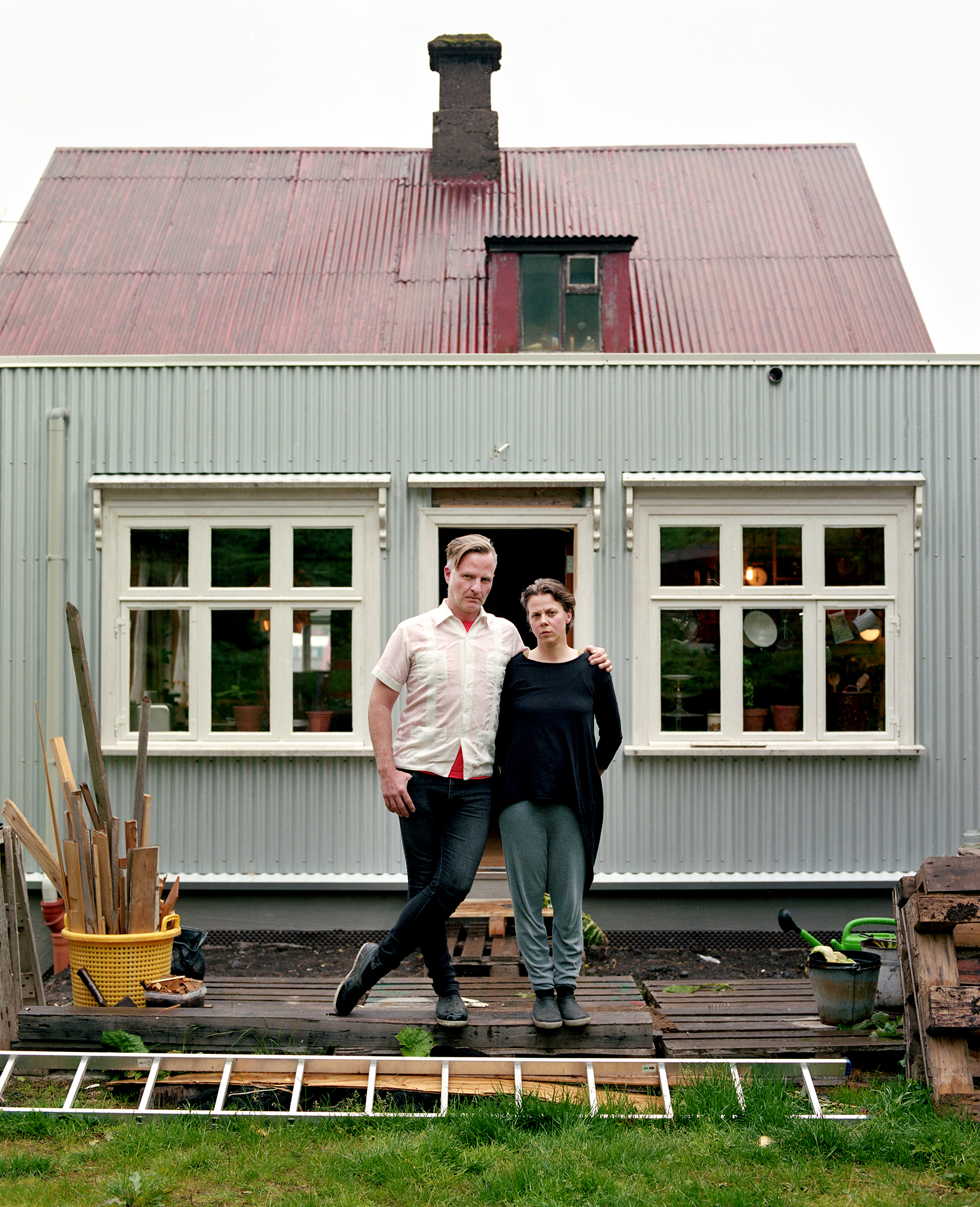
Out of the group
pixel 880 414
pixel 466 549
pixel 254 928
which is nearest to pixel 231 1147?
pixel 466 549

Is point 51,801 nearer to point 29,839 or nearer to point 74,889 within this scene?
point 29,839

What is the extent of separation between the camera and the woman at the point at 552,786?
4410 millimetres

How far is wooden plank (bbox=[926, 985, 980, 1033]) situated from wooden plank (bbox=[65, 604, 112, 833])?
11.5 ft

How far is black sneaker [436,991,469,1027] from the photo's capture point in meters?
4.57

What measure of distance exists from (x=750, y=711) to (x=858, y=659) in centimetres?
76

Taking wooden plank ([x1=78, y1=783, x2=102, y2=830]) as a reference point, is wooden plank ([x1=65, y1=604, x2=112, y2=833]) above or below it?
above

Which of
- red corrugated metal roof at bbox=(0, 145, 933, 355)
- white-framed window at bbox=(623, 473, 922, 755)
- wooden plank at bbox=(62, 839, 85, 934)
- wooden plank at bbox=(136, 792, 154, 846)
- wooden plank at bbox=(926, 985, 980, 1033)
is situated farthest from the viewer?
red corrugated metal roof at bbox=(0, 145, 933, 355)

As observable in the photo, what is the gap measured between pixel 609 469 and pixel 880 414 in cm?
177

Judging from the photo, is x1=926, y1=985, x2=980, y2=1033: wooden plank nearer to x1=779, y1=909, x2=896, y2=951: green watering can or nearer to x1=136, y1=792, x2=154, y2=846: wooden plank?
x1=779, y1=909, x2=896, y2=951: green watering can

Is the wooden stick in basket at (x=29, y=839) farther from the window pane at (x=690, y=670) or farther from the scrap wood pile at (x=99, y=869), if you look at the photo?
the window pane at (x=690, y=670)

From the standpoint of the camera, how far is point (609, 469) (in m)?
7.64

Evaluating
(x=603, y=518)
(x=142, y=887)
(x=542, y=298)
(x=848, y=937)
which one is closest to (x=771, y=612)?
(x=603, y=518)

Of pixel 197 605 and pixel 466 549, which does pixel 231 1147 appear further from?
pixel 197 605

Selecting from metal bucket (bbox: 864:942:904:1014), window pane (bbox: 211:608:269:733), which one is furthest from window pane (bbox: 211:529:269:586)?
metal bucket (bbox: 864:942:904:1014)
